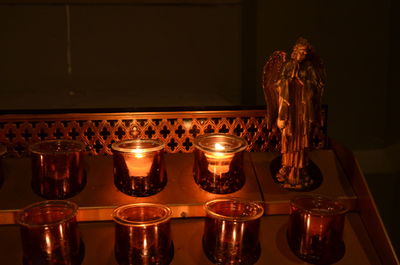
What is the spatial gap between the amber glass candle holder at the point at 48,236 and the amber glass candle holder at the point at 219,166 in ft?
0.94

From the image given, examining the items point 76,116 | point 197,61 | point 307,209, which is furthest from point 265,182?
point 197,61

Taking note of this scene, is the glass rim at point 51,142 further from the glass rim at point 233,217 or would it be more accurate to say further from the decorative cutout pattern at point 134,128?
the glass rim at point 233,217

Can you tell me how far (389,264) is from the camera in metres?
0.91

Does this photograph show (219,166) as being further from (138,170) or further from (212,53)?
(212,53)

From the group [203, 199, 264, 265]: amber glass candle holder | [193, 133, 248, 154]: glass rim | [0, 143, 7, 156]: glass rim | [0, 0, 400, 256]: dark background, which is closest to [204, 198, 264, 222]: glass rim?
[203, 199, 264, 265]: amber glass candle holder

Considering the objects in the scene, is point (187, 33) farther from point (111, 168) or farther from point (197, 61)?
point (111, 168)

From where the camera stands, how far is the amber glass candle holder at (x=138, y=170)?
99 centimetres

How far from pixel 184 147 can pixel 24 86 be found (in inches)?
33.0

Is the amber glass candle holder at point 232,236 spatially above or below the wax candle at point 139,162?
below

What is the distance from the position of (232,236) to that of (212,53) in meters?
1.04

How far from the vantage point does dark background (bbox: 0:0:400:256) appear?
5.30 ft

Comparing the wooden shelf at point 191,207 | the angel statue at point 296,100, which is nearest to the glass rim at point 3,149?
the wooden shelf at point 191,207

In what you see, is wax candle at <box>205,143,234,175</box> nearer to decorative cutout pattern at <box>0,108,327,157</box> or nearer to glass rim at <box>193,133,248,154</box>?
glass rim at <box>193,133,248,154</box>

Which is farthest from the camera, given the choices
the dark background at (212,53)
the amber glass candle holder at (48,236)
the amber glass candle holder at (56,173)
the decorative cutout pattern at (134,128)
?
the dark background at (212,53)
